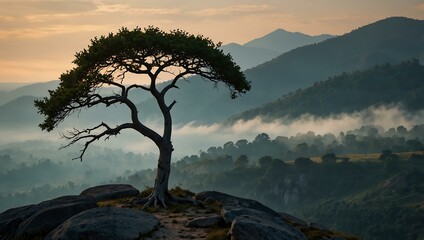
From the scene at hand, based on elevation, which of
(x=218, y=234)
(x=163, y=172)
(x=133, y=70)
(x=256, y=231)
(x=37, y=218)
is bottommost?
(x=218, y=234)

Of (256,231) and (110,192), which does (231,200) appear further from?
(256,231)

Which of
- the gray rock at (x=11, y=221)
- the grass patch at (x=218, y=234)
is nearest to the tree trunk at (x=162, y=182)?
the grass patch at (x=218, y=234)

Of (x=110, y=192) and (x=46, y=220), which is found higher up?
(x=110, y=192)

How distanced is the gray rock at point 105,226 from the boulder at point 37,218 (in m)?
2.05

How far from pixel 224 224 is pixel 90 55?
582 inches

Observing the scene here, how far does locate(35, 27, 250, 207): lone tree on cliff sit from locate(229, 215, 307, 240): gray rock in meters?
10.1

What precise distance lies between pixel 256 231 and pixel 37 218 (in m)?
13.4

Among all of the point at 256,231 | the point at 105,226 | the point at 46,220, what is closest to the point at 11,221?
the point at 46,220

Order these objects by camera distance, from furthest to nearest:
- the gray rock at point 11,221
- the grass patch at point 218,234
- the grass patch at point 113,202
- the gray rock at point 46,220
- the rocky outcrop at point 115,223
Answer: the grass patch at point 113,202
the gray rock at point 11,221
the gray rock at point 46,220
the grass patch at point 218,234
the rocky outcrop at point 115,223

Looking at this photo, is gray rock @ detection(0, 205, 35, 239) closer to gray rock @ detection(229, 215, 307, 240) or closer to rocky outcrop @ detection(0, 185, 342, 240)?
rocky outcrop @ detection(0, 185, 342, 240)

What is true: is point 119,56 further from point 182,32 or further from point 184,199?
point 184,199

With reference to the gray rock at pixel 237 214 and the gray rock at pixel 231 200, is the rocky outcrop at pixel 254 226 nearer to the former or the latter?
the gray rock at pixel 237 214

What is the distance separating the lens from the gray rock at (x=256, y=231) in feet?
81.4

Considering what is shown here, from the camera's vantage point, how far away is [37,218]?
29.5m
